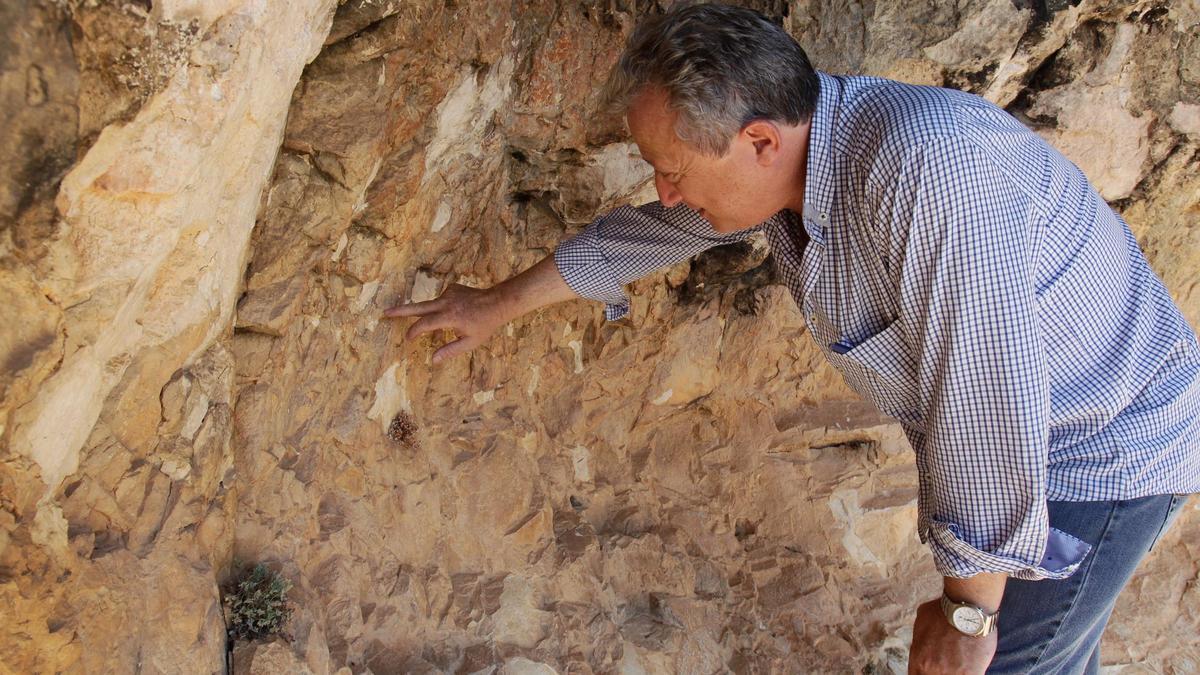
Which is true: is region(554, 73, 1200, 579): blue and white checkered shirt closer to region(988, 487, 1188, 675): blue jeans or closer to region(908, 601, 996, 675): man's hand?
region(988, 487, 1188, 675): blue jeans

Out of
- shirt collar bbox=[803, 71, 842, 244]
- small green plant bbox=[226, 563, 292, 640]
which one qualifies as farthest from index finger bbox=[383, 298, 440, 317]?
shirt collar bbox=[803, 71, 842, 244]

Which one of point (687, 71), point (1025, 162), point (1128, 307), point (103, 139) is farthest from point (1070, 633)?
point (103, 139)

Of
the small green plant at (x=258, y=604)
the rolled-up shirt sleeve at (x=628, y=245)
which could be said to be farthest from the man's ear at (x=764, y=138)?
the small green plant at (x=258, y=604)

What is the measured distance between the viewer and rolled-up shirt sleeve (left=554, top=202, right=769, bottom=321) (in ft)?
7.38

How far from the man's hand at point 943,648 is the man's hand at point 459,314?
112 centimetres

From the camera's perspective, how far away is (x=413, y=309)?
234 cm

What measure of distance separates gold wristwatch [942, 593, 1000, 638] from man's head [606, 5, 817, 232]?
2.50ft

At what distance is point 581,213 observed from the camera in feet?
8.88

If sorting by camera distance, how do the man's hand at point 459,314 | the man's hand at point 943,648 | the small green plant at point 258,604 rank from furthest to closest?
the man's hand at point 459,314 → the small green plant at point 258,604 → the man's hand at point 943,648

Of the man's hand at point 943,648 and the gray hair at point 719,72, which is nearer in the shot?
the gray hair at point 719,72

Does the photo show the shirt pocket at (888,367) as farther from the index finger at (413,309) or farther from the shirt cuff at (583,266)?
the index finger at (413,309)

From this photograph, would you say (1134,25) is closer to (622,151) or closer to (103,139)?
(622,151)

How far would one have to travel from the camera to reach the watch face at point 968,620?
1713 millimetres

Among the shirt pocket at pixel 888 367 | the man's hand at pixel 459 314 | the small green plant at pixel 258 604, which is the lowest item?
the small green plant at pixel 258 604
